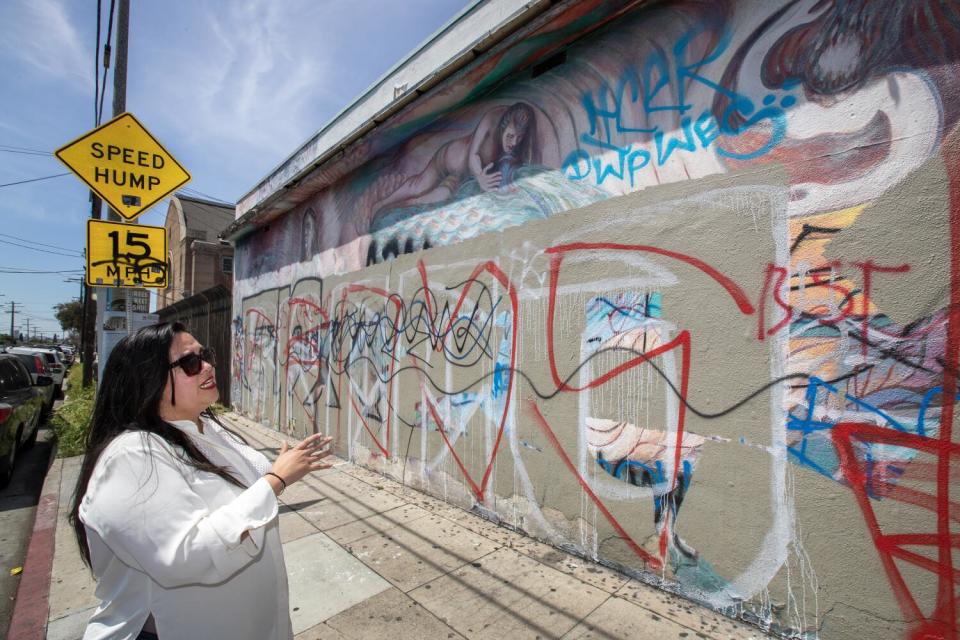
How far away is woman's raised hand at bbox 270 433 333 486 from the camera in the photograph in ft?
5.43

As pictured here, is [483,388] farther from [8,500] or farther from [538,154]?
[8,500]

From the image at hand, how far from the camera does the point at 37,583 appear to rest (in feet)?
11.3

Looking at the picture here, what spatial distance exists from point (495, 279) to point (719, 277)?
1842mm

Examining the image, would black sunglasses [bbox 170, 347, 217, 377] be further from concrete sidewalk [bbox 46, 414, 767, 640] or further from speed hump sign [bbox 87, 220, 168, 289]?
speed hump sign [bbox 87, 220, 168, 289]

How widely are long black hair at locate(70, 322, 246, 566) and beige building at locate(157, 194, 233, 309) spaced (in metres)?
22.5

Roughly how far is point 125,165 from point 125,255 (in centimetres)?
92

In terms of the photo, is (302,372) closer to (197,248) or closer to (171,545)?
(171,545)

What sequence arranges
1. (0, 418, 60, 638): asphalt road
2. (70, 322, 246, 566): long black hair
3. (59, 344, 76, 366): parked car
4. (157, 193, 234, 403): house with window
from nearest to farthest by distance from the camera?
(70, 322, 246, 566): long black hair, (0, 418, 60, 638): asphalt road, (157, 193, 234, 403): house with window, (59, 344, 76, 366): parked car

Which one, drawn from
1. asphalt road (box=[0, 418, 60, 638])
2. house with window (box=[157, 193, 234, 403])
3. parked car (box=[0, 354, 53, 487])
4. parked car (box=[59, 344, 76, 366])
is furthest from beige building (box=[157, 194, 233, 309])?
asphalt road (box=[0, 418, 60, 638])

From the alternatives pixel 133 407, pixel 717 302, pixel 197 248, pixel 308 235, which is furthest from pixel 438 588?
pixel 197 248

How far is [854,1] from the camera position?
94.3 inches

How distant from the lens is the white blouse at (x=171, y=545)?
54.4 inches

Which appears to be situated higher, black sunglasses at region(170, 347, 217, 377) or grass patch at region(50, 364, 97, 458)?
black sunglasses at region(170, 347, 217, 377)

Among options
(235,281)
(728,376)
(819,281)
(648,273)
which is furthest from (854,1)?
(235,281)
